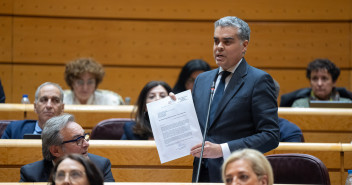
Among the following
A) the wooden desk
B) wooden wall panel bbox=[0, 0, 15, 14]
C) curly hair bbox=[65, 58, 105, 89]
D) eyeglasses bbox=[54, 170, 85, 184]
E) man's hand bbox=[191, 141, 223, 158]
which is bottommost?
the wooden desk

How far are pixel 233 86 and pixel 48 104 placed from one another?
1.73 metres

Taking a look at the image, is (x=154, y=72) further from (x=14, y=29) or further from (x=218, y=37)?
(x=218, y=37)

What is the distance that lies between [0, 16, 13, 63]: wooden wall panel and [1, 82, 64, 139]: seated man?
241 centimetres

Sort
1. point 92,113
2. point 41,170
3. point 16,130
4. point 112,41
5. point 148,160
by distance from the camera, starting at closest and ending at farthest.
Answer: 1. point 41,170
2. point 148,160
3. point 16,130
4. point 92,113
5. point 112,41

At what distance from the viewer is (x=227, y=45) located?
246cm

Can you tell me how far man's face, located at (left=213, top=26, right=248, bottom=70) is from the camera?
2.46 meters

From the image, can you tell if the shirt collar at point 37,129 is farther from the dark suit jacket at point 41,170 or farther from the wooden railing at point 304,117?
the dark suit jacket at point 41,170

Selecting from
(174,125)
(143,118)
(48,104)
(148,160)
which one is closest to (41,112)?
(48,104)

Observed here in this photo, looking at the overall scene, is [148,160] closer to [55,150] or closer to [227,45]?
[55,150]

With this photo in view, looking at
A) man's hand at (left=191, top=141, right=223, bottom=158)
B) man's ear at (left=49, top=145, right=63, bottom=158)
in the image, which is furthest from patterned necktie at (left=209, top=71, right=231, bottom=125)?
man's ear at (left=49, top=145, right=63, bottom=158)

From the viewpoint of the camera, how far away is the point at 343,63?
613 centimetres

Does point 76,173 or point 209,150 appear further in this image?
point 209,150

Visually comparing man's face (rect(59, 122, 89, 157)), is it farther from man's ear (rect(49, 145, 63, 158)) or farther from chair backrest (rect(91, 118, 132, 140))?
chair backrest (rect(91, 118, 132, 140))

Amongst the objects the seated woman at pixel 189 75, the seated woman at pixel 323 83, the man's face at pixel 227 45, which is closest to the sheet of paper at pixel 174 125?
the man's face at pixel 227 45
